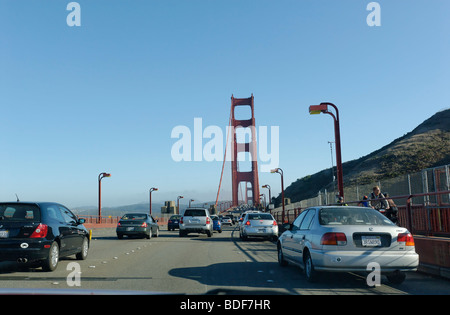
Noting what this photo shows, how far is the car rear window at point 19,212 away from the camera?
927 centimetres

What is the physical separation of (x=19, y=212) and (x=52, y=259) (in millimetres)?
1232

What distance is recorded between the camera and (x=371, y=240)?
7359 millimetres

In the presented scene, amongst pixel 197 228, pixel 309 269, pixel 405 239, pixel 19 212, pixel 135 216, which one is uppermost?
pixel 19 212

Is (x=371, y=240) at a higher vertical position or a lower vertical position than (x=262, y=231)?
higher

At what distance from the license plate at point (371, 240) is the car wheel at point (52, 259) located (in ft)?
20.4

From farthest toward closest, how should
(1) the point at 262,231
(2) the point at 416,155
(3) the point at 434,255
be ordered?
1. (2) the point at 416,155
2. (1) the point at 262,231
3. (3) the point at 434,255

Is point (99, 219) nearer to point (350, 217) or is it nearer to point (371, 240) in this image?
point (350, 217)

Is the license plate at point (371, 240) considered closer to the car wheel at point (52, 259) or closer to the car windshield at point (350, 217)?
the car windshield at point (350, 217)

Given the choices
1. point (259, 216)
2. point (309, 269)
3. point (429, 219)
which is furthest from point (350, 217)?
point (259, 216)

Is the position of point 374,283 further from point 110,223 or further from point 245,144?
point 245,144

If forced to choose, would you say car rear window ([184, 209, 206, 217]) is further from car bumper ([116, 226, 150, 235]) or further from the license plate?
the license plate

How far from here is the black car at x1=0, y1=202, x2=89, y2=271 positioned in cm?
881

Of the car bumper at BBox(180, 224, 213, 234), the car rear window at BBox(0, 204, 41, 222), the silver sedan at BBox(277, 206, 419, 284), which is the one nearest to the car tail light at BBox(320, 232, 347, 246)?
the silver sedan at BBox(277, 206, 419, 284)

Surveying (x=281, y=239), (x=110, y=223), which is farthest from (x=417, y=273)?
(x=110, y=223)
